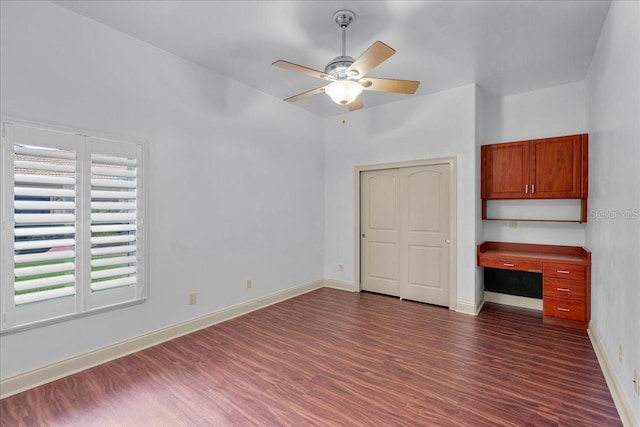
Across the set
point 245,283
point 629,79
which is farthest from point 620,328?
point 245,283

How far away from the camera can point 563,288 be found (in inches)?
138

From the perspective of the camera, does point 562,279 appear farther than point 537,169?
No

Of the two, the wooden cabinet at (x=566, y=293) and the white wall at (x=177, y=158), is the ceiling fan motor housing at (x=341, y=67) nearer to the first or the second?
the white wall at (x=177, y=158)

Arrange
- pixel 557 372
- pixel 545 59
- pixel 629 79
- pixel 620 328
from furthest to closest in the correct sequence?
1. pixel 545 59
2. pixel 557 372
3. pixel 620 328
4. pixel 629 79

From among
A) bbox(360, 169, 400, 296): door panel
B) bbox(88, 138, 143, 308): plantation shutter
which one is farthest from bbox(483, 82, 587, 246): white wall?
bbox(88, 138, 143, 308): plantation shutter

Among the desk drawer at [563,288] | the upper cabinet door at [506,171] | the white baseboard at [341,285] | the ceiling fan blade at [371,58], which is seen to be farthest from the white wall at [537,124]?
the ceiling fan blade at [371,58]

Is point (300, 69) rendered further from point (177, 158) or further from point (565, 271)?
point (565, 271)

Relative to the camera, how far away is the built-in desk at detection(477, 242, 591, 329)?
11.1ft

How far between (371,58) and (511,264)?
10.2 ft

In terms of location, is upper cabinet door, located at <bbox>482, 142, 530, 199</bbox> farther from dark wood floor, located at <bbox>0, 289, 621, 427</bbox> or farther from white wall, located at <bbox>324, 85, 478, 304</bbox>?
dark wood floor, located at <bbox>0, 289, 621, 427</bbox>

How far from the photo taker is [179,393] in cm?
229

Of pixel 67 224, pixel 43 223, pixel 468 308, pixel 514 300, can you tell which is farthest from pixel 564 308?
pixel 43 223

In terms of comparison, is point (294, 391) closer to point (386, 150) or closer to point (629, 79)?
point (629, 79)

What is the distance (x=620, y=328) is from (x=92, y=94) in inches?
176
